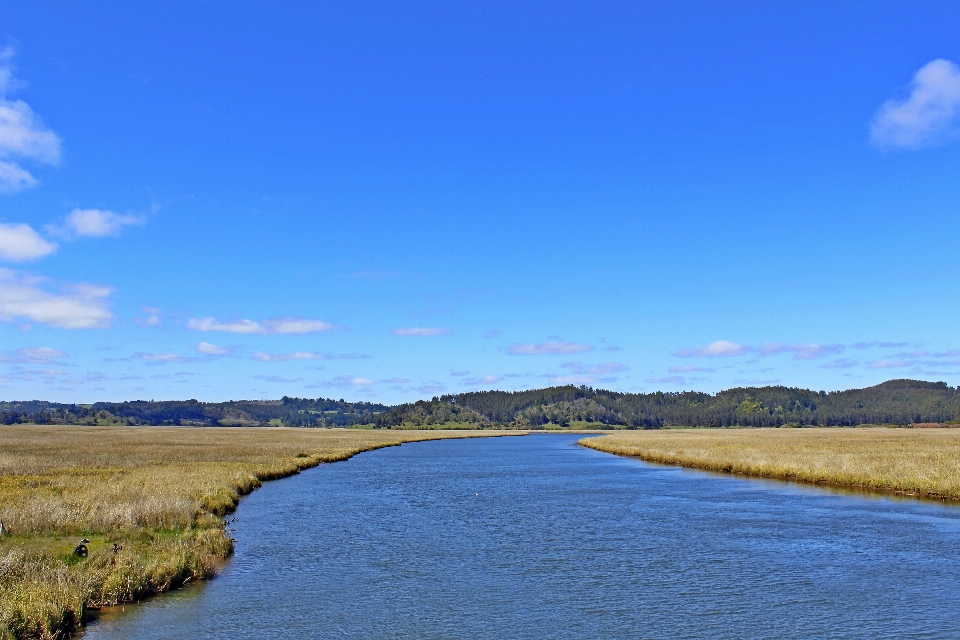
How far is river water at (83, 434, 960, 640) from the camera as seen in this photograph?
16203 mm

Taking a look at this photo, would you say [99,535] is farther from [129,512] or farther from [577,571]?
[577,571]

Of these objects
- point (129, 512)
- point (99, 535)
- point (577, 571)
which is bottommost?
point (577, 571)

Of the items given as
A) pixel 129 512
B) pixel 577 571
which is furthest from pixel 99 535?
pixel 577 571

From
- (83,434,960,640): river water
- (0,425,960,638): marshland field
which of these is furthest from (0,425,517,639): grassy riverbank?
(83,434,960,640): river water

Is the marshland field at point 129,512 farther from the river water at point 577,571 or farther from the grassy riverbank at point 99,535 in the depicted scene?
Answer: the river water at point 577,571

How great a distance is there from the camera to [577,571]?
2153 cm

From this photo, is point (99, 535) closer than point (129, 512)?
Yes

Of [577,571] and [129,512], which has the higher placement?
[129,512]

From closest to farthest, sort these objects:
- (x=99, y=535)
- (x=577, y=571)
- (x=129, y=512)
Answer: (x=577, y=571) < (x=99, y=535) < (x=129, y=512)

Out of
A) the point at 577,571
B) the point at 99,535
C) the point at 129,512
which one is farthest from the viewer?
the point at 129,512

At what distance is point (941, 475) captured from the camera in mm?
41281

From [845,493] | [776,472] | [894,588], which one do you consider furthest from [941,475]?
[894,588]

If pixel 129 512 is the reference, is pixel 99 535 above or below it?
below

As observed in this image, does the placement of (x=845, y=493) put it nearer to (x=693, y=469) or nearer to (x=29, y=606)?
(x=693, y=469)
